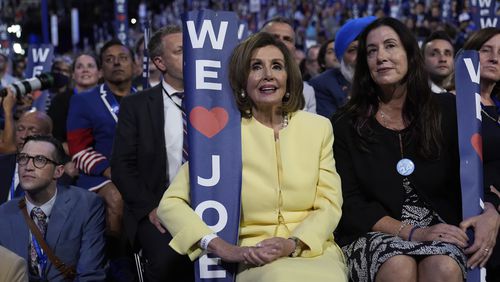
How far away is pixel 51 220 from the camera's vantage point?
17.0 feet

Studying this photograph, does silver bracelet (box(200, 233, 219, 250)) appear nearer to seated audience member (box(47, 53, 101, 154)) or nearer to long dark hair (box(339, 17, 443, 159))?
long dark hair (box(339, 17, 443, 159))

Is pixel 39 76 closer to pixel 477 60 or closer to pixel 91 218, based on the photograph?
pixel 91 218

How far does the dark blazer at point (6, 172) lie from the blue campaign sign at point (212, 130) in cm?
244

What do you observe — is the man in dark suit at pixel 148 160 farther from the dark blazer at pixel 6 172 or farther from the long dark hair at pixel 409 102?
the dark blazer at pixel 6 172

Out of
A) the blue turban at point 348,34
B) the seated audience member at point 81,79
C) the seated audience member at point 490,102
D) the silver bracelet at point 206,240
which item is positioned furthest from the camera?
the seated audience member at point 81,79

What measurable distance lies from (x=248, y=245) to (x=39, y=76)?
4141mm

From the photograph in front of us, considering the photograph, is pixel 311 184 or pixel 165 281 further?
pixel 165 281

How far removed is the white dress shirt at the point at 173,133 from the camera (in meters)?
5.02

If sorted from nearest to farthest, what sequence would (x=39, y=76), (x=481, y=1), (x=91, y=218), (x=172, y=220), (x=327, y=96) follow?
(x=172, y=220), (x=91, y=218), (x=327, y=96), (x=39, y=76), (x=481, y=1)

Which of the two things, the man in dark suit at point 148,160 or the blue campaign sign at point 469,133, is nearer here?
the blue campaign sign at point 469,133

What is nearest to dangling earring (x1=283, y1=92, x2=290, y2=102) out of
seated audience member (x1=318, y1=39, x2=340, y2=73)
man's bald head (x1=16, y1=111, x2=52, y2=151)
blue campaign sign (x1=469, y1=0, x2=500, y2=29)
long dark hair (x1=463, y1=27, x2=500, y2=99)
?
long dark hair (x1=463, y1=27, x2=500, y2=99)

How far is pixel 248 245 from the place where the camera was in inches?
163

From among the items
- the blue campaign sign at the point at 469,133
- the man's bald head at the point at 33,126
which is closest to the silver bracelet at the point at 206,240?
the blue campaign sign at the point at 469,133

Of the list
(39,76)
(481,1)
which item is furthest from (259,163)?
(481,1)
